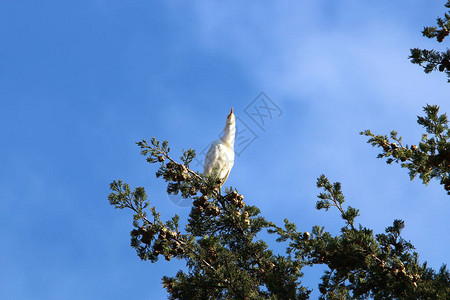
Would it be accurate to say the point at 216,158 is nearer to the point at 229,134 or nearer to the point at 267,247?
the point at 229,134

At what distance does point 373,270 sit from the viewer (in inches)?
161

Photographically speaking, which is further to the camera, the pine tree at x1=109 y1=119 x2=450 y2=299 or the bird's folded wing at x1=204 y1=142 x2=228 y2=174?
the bird's folded wing at x1=204 y1=142 x2=228 y2=174

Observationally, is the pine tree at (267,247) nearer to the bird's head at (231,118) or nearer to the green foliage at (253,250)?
the green foliage at (253,250)

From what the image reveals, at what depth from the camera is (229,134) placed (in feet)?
27.6

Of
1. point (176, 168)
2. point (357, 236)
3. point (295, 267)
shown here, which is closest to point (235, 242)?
point (295, 267)

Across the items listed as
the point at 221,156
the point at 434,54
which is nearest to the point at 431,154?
the point at 434,54

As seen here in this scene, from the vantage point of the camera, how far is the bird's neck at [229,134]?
8.23 meters

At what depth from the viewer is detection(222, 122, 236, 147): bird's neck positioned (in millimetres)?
8227

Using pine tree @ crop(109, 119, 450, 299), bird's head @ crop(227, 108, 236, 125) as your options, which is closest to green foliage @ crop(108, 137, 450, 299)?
pine tree @ crop(109, 119, 450, 299)

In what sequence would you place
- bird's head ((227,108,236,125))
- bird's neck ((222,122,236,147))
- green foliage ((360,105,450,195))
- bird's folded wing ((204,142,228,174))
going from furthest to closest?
bird's head ((227,108,236,125)) < bird's neck ((222,122,236,147)) < bird's folded wing ((204,142,228,174)) < green foliage ((360,105,450,195))

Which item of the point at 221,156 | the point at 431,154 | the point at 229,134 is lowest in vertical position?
the point at 431,154

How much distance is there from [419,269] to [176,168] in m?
2.44

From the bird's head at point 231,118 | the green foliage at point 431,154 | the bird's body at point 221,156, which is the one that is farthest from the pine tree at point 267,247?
the bird's head at point 231,118

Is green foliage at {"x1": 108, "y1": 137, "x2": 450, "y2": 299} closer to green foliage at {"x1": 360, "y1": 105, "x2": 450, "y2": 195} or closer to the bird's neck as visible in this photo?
green foliage at {"x1": 360, "y1": 105, "x2": 450, "y2": 195}
